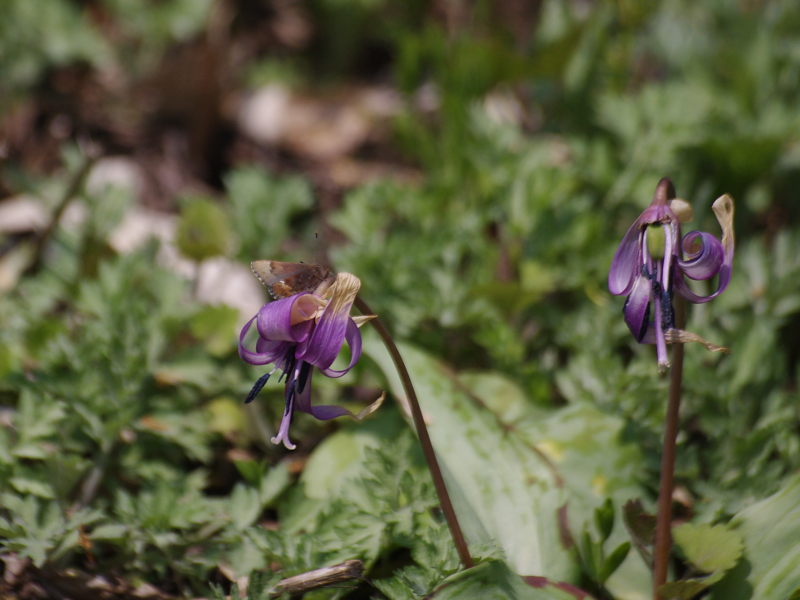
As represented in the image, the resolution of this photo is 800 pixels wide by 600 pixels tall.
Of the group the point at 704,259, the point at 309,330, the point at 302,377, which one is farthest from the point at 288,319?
the point at 704,259

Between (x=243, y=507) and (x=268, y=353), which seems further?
(x=243, y=507)

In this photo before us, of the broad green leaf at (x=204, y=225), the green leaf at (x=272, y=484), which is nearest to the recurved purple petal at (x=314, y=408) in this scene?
the green leaf at (x=272, y=484)

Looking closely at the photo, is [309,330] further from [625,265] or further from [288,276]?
[625,265]

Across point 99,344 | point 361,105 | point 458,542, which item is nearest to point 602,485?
point 458,542

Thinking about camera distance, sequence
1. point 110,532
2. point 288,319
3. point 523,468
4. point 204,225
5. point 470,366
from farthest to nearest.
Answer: point 204,225 → point 470,366 → point 523,468 → point 110,532 → point 288,319

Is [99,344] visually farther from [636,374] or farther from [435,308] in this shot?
[636,374]

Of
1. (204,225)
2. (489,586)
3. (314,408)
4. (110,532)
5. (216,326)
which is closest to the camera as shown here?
(314,408)

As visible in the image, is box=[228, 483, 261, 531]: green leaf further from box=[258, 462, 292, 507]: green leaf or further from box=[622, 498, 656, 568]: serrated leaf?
box=[622, 498, 656, 568]: serrated leaf

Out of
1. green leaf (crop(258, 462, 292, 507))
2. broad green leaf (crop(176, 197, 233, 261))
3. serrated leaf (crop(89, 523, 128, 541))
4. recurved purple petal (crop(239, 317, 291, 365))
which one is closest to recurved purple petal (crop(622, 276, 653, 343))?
recurved purple petal (crop(239, 317, 291, 365))
